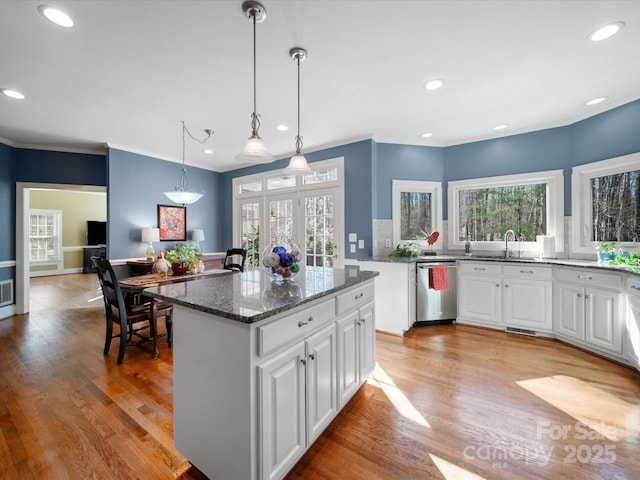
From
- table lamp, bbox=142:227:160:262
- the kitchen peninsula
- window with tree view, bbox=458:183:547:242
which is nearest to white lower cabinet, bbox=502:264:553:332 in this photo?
window with tree view, bbox=458:183:547:242

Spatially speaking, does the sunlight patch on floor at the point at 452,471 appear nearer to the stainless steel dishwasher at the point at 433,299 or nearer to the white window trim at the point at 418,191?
the stainless steel dishwasher at the point at 433,299

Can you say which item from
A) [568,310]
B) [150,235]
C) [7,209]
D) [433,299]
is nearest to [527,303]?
[568,310]

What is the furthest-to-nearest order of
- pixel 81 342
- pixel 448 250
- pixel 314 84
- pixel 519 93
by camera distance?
pixel 448 250 < pixel 81 342 < pixel 519 93 < pixel 314 84

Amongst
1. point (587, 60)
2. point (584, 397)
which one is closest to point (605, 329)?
point (584, 397)

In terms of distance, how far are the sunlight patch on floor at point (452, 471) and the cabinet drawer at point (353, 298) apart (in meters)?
0.97

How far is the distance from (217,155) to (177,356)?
4.28 meters

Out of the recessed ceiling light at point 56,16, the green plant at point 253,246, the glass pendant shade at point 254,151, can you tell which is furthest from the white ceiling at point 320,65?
the green plant at point 253,246

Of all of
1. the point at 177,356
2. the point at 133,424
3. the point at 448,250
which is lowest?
the point at 133,424

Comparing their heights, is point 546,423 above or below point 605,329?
below

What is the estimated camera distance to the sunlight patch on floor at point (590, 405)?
1.84 m

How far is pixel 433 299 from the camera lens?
3.80m

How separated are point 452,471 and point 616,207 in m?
3.52

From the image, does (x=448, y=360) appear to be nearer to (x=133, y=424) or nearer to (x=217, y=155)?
(x=133, y=424)

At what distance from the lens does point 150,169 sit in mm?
4887
